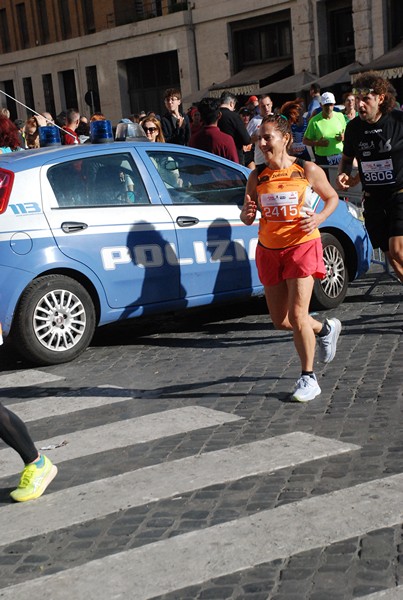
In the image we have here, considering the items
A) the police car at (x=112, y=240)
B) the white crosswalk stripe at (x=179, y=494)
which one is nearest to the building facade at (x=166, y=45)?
the police car at (x=112, y=240)

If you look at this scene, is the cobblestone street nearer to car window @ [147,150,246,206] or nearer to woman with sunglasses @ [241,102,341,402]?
woman with sunglasses @ [241,102,341,402]

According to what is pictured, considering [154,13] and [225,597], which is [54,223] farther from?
[154,13]

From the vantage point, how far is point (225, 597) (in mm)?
3736

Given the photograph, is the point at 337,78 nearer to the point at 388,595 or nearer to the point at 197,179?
the point at 197,179

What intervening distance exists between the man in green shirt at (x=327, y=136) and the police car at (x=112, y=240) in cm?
589

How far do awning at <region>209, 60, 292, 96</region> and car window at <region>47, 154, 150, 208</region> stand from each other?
28.2m

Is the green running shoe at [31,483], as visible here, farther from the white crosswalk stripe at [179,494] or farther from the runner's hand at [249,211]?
the runner's hand at [249,211]

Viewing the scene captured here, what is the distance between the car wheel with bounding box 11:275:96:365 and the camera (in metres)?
7.77

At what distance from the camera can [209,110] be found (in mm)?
11555

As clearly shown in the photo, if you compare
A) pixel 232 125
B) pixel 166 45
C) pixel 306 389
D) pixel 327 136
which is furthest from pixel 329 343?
pixel 166 45

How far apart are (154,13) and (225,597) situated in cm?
4219

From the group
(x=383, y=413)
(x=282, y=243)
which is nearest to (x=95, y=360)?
(x=282, y=243)

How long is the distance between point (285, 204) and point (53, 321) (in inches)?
88.8

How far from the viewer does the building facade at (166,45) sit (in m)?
34.3
